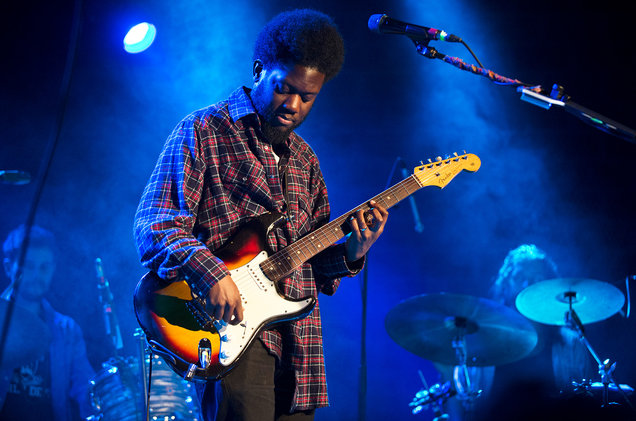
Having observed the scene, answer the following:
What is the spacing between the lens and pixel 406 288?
22.4 feet

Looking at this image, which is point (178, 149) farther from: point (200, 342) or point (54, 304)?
point (54, 304)

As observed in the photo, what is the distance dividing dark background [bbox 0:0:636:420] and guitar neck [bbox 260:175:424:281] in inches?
132

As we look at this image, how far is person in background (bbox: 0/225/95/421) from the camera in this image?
4.25 meters

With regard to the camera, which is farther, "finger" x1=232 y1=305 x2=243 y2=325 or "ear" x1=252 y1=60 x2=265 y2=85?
"ear" x1=252 y1=60 x2=265 y2=85

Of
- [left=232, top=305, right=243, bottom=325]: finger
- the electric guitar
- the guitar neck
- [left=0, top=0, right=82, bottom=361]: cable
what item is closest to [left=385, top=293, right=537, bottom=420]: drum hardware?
the guitar neck

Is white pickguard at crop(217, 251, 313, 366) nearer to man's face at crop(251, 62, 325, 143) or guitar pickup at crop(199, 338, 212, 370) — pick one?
guitar pickup at crop(199, 338, 212, 370)

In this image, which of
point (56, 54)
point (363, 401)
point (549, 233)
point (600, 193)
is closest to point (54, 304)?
point (56, 54)

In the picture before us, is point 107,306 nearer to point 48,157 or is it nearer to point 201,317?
point 48,157

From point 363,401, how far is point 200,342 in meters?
2.61

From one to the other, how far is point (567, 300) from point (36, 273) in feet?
16.2

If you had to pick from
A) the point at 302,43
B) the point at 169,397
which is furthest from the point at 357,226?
the point at 169,397

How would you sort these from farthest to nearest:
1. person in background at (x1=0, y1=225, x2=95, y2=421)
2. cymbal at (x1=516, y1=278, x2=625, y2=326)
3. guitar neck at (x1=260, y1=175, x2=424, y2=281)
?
1. cymbal at (x1=516, y1=278, x2=625, y2=326)
2. person in background at (x1=0, y1=225, x2=95, y2=421)
3. guitar neck at (x1=260, y1=175, x2=424, y2=281)

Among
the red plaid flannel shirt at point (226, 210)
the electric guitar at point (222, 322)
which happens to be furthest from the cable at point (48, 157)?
the electric guitar at point (222, 322)

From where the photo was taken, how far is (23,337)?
14.5 ft
